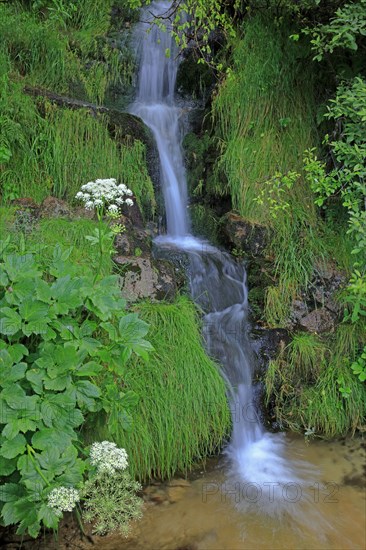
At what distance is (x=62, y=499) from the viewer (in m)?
1.84

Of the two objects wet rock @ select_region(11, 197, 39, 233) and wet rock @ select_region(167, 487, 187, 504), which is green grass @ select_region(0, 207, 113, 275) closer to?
wet rock @ select_region(11, 197, 39, 233)

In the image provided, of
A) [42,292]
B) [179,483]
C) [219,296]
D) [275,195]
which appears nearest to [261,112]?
[275,195]

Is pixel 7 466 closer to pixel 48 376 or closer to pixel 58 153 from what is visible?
pixel 48 376

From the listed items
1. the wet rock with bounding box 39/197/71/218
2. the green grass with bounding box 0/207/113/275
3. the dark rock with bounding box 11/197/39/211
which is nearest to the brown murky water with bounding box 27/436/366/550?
the green grass with bounding box 0/207/113/275

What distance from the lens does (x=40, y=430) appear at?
2045 millimetres

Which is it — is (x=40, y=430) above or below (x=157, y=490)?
above

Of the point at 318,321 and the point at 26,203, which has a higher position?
the point at 26,203

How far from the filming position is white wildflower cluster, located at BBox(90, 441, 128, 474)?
6.75 ft

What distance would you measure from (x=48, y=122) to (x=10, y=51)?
4.27ft

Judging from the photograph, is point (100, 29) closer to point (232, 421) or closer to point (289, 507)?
point (232, 421)

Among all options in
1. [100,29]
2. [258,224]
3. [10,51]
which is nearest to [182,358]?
[258,224]

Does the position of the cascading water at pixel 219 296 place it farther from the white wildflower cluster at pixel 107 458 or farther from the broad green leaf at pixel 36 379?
the broad green leaf at pixel 36 379

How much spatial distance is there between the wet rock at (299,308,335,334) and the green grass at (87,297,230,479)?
96cm

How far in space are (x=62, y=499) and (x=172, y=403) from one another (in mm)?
1114
